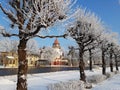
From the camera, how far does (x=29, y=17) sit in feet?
36.2

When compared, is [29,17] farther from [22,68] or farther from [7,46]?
[7,46]

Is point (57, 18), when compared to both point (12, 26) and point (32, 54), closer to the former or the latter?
point (12, 26)

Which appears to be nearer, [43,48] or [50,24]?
[50,24]

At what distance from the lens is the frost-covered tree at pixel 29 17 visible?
10961mm

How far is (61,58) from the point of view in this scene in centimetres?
13588

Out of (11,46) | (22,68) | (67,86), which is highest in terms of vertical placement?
(11,46)

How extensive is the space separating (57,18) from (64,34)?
972 mm

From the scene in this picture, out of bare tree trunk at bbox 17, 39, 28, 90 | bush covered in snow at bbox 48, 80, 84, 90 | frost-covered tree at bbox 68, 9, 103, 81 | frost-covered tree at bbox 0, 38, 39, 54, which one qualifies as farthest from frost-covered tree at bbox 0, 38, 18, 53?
bare tree trunk at bbox 17, 39, 28, 90

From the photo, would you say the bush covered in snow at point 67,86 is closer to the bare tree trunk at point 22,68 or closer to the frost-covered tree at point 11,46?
the bare tree trunk at point 22,68

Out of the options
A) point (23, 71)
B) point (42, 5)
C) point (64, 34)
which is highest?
point (42, 5)

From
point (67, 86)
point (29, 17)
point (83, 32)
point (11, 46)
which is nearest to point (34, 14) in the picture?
point (29, 17)

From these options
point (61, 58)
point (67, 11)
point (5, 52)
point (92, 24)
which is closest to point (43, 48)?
point (61, 58)

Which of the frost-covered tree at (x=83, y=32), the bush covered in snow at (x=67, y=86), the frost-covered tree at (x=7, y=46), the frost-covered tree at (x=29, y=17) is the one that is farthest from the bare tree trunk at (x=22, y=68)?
the frost-covered tree at (x=7, y=46)

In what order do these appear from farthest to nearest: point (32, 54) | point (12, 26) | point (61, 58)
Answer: point (61, 58), point (32, 54), point (12, 26)
